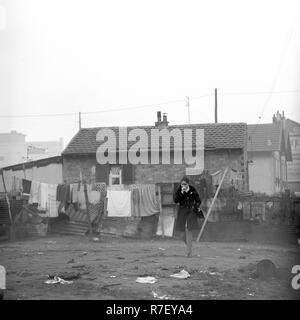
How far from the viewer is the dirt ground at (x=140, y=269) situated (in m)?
5.60

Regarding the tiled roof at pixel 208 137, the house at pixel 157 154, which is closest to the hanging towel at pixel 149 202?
the house at pixel 157 154

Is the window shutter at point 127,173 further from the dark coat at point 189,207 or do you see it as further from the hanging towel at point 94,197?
the dark coat at point 189,207

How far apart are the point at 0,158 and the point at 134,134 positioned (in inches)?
277

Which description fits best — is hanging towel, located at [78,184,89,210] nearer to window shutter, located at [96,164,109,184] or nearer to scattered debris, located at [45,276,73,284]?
window shutter, located at [96,164,109,184]

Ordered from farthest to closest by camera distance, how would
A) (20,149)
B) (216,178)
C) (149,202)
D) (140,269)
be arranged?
1. (20,149)
2. (216,178)
3. (149,202)
4. (140,269)

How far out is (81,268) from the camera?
769 centimetres

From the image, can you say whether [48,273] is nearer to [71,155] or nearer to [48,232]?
[48,232]

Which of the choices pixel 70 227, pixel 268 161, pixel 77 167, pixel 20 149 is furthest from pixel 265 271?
pixel 20 149

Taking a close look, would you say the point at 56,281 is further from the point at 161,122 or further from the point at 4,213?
the point at 161,122

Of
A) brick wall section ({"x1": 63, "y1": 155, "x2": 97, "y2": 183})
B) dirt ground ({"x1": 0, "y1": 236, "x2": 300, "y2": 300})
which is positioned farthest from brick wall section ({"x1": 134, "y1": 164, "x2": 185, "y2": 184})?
dirt ground ({"x1": 0, "y1": 236, "x2": 300, "y2": 300})

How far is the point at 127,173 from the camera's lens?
19141 mm

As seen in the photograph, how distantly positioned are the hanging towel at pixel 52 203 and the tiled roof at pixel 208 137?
5603 mm

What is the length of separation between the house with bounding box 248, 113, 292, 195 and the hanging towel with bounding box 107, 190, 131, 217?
15309mm

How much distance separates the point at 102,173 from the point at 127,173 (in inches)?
42.2
